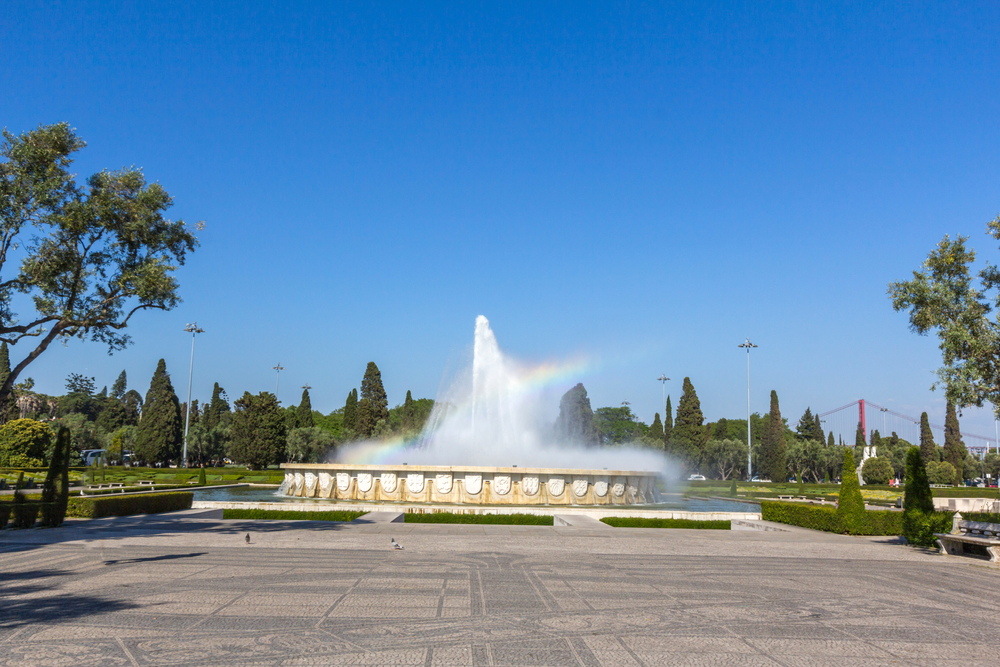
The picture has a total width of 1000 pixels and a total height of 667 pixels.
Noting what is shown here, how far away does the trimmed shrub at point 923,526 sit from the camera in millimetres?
17531

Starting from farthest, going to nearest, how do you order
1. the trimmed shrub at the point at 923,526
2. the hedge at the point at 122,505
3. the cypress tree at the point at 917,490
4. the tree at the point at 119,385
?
the tree at the point at 119,385 < the hedge at the point at 122,505 < the cypress tree at the point at 917,490 < the trimmed shrub at the point at 923,526

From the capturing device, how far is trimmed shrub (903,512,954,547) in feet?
57.5

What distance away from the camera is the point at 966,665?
6.88 meters

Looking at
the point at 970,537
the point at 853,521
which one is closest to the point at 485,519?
the point at 853,521

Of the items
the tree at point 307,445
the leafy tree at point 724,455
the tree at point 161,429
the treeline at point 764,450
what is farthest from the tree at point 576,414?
the tree at point 161,429

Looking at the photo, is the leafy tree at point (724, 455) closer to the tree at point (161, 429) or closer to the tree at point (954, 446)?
the tree at point (954, 446)

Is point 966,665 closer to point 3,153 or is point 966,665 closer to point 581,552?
point 581,552

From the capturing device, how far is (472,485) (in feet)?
86.6

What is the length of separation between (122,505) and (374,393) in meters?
49.5

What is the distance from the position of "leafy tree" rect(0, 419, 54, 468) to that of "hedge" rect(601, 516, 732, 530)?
53.0 meters

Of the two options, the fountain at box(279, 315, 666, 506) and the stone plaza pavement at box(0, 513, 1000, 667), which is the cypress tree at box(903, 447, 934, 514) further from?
the fountain at box(279, 315, 666, 506)

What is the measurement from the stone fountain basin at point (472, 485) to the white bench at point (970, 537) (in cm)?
1241

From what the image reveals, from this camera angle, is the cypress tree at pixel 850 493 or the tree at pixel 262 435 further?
the tree at pixel 262 435

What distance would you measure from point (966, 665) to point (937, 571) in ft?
26.5
